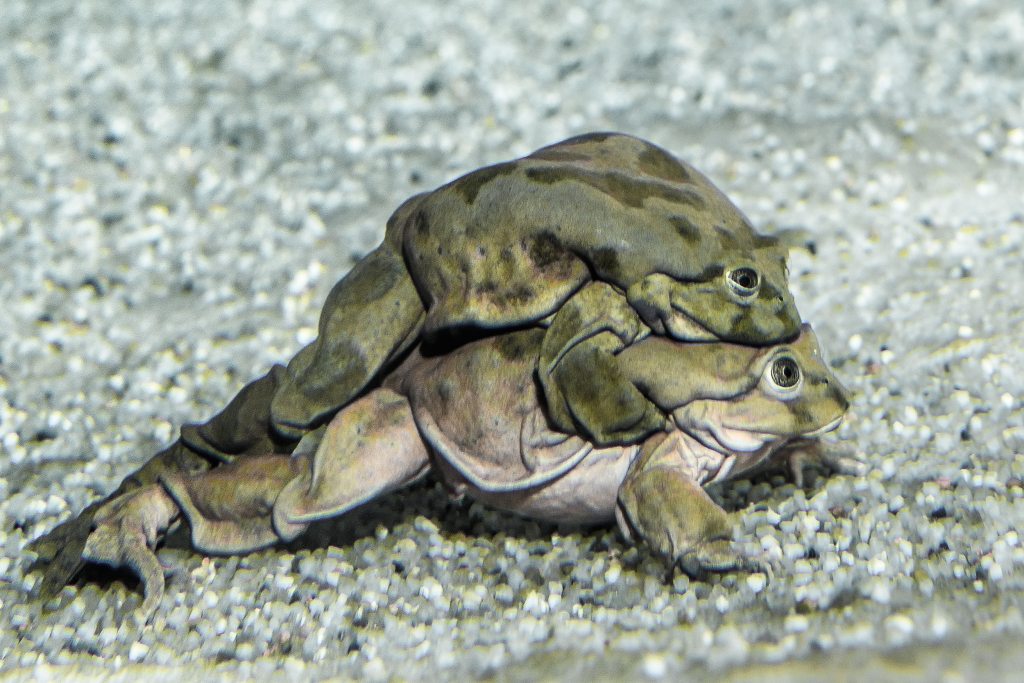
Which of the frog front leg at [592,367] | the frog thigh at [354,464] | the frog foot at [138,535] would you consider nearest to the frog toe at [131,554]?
the frog foot at [138,535]

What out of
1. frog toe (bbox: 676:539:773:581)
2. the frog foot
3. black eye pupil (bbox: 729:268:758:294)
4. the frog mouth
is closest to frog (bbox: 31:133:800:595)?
black eye pupil (bbox: 729:268:758:294)

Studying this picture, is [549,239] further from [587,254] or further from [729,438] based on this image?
[729,438]

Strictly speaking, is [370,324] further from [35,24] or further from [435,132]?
[35,24]

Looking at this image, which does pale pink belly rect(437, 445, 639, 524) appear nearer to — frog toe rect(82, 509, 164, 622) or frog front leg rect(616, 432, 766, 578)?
frog front leg rect(616, 432, 766, 578)

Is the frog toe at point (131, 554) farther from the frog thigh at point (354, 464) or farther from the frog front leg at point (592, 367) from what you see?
the frog front leg at point (592, 367)

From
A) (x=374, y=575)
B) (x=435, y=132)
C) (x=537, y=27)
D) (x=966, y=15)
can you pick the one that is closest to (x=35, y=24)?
(x=435, y=132)

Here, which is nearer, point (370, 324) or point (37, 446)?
point (370, 324)

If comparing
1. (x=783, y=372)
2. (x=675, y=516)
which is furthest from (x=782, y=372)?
(x=675, y=516)
